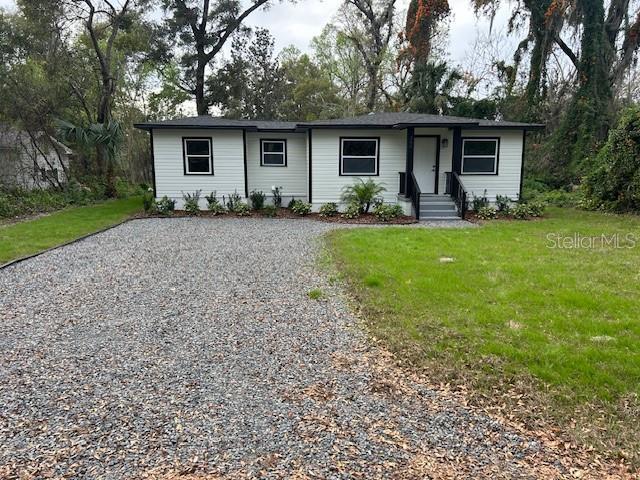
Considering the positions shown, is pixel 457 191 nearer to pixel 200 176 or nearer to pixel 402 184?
pixel 402 184

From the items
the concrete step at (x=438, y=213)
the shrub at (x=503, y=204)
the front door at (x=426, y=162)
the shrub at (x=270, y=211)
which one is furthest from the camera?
the front door at (x=426, y=162)

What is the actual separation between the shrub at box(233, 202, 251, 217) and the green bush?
10437 millimetres

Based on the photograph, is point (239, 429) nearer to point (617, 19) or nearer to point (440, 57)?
point (617, 19)

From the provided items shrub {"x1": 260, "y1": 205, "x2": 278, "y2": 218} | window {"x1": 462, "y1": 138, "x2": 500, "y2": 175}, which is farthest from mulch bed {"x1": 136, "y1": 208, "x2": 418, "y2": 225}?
window {"x1": 462, "y1": 138, "x2": 500, "y2": 175}

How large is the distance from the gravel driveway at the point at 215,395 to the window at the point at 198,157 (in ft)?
26.4

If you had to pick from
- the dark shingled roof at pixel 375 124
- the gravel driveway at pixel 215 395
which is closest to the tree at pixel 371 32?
the dark shingled roof at pixel 375 124

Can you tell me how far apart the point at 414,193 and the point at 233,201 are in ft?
17.7

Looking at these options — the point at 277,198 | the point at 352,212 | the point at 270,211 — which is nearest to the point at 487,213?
the point at 352,212

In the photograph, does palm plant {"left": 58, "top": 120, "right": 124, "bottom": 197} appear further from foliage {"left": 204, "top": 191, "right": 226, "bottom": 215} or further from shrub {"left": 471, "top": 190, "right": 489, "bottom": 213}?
shrub {"left": 471, "top": 190, "right": 489, "bottom": 213}

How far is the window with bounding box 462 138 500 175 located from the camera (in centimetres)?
1284

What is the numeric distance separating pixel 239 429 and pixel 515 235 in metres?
7.83

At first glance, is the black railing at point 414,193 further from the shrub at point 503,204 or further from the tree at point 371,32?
the tree at point 371,32

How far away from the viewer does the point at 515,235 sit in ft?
28.6

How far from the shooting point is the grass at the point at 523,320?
8.79 ft
